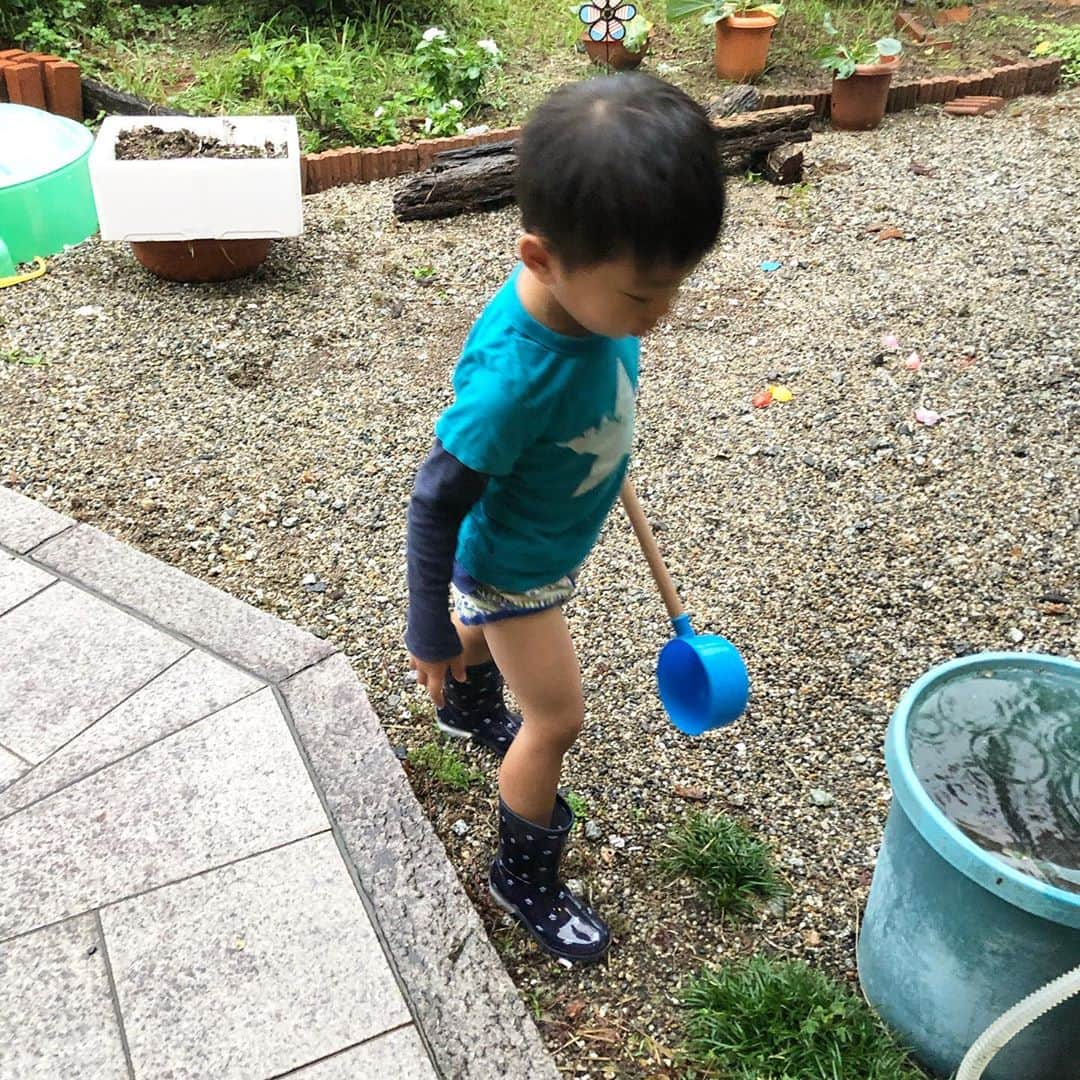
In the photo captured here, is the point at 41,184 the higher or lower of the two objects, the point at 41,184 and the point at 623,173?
the lower

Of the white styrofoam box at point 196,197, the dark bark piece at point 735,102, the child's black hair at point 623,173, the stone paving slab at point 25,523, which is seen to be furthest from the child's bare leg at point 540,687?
the dark bark piece at point 735,102

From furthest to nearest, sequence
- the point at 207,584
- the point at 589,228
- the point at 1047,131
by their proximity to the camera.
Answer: the point at 1047,131 → the point at 207,584 → the point at 589,228

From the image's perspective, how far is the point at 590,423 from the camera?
157 centimetres

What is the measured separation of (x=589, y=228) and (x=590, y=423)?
1.14 ft

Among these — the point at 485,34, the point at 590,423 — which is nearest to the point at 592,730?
the point at 590,423

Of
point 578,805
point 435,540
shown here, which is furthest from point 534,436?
point 578,805

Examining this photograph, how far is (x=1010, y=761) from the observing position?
1.75 meters

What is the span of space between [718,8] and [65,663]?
18.7 ft

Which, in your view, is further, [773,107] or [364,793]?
[773,107]

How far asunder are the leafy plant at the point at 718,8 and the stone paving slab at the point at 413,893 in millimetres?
5423

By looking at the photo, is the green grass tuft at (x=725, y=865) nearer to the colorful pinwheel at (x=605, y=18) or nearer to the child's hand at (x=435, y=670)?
the child's hand at (x=435, y=670)

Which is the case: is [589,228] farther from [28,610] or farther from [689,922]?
[28,610]

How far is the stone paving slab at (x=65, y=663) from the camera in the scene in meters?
2.37

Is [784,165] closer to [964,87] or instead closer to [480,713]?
[964,87]
